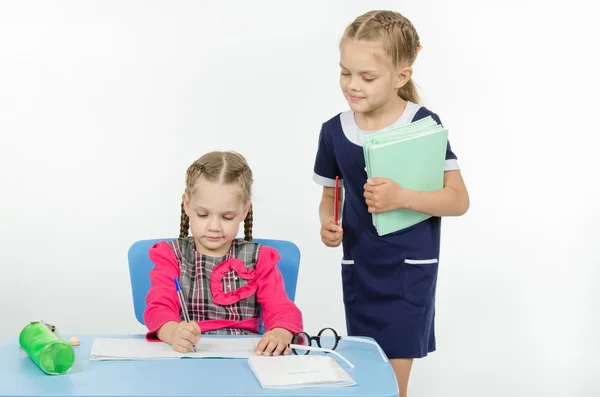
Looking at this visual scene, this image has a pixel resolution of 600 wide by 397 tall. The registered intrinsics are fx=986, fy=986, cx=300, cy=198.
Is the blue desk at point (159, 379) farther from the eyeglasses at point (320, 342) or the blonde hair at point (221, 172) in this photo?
the blonde hair at point (221, 172)

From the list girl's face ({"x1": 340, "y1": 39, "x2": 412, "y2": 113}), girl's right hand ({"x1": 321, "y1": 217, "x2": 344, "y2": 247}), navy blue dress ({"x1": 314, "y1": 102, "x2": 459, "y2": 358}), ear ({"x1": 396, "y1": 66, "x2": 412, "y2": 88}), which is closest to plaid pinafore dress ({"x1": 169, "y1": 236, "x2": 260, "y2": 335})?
girl's right hand ({"x1": 321, "y1": 217, "x2": 344, "y2": 247})

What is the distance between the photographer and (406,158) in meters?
2.61

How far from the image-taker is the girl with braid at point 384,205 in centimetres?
268

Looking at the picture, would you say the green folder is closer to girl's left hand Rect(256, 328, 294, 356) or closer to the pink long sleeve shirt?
the pink long sleeve shirt

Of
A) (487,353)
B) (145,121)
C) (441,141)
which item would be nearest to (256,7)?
(145,121)

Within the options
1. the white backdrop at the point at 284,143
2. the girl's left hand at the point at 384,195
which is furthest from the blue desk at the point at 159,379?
the white backdrop at the point at 284,143

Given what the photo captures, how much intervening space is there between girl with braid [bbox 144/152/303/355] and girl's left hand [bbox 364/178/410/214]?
296mm

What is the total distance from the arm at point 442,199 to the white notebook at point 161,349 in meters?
0.59

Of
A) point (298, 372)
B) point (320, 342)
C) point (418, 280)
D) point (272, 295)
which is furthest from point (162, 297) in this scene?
point (418, 280)

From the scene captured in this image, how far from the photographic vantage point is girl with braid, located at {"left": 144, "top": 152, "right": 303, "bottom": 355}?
8.27 ft

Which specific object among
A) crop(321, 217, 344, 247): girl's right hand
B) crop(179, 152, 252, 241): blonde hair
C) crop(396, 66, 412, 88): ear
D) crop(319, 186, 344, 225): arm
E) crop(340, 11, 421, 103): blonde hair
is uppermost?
crop(340, 11, 421, 103): blonde hair

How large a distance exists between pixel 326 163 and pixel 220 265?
20.4 inches

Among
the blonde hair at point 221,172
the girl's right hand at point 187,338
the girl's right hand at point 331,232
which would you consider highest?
the blonde hair at point 221,172

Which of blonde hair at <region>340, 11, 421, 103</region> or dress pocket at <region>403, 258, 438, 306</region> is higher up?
blonde hair at <region>340, 11, 421, 103</region>
